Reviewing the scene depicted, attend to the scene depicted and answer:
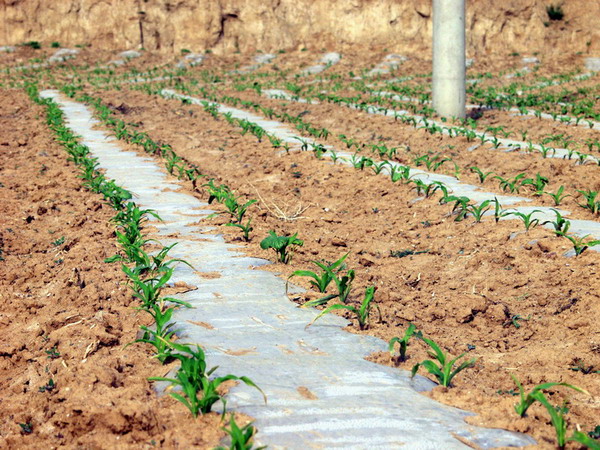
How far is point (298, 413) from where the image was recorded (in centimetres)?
252

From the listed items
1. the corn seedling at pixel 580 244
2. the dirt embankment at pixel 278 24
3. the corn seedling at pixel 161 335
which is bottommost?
the corn seedling at pixel 161 335

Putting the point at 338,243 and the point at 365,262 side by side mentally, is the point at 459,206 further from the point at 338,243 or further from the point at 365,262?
the point at 365,262

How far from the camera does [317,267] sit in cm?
450

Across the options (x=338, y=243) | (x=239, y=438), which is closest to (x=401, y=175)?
(x=338, y=243)

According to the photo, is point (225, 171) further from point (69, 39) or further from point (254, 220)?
point (69, 39)

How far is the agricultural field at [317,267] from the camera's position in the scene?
2625mm

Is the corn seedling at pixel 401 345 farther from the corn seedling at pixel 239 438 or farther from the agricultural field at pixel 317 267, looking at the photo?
the corn seedling at pixel 239 438

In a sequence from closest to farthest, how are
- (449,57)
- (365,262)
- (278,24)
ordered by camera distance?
(365,262)
(449,57)
(278,24)

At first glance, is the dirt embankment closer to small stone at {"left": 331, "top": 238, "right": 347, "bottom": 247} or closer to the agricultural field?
the agricultural field

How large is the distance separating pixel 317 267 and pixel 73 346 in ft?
6.06

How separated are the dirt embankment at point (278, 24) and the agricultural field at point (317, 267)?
55.6 ft

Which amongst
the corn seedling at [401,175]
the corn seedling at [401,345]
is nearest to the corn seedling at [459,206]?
the corn seedling at [401,175]

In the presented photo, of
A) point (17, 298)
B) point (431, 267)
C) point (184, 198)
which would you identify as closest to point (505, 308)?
point (431, 267)

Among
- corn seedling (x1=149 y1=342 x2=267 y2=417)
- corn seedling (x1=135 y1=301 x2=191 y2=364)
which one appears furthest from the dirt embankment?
corn seedling (x1=149 y1=342 x2=267 y2=417)
